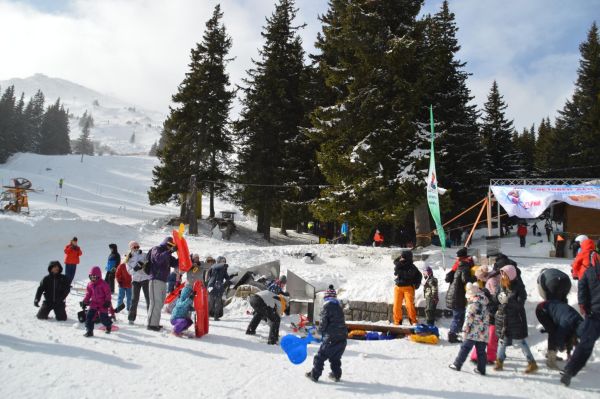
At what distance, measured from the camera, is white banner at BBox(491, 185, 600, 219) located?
1402 cm

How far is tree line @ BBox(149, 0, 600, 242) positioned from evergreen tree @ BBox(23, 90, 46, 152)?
2569 inches

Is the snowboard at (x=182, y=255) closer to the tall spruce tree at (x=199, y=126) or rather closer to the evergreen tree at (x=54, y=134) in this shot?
the tall spruce tree at (x=199, y=126)

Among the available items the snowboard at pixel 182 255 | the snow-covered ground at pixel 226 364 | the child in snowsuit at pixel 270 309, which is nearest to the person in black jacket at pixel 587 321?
the snow-covered ground at pixel 226 364

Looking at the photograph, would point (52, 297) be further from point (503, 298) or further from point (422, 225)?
point (422, 225)

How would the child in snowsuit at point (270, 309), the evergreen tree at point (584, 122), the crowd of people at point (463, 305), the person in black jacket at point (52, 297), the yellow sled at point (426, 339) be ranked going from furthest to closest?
1. the evergreen tree at point (584, 122)
2. the person in black jacket at point (52, 297)
3. the yellow sled at point (426, 339)
4. the child in snowsuit at point (270, 309)
5. the crowd of people at point (463, 305)

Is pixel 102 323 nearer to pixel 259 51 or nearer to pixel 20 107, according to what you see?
pixel 259 51

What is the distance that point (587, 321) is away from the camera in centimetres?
569

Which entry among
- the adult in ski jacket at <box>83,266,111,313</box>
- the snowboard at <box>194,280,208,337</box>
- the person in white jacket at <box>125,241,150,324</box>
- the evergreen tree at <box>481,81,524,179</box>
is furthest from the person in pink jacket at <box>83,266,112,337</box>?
the evergreen tree at <box>481,81,524,179</box>

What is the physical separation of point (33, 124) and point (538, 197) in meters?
96.0

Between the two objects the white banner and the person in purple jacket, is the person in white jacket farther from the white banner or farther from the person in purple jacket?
the white banner

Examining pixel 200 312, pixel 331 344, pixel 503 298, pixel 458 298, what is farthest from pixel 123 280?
pixel 503 298

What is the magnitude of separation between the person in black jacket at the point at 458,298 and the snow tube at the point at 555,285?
1833mm

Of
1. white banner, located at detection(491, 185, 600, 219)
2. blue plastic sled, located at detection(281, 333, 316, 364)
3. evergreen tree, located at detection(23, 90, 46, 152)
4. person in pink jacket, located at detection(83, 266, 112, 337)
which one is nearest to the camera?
blue plastic sled, located at detection(281, 333, 316, 364)

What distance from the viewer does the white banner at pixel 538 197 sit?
46.0 ft
